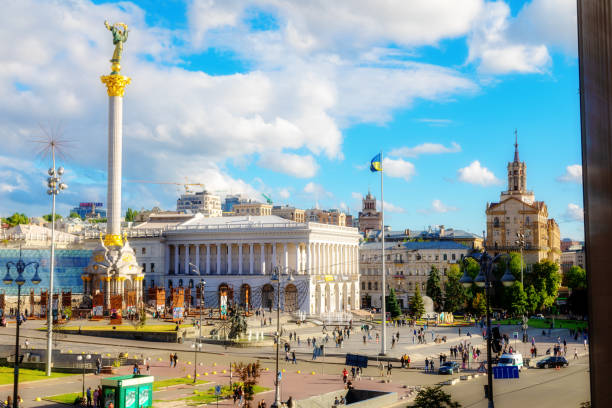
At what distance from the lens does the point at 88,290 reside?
83312 mm

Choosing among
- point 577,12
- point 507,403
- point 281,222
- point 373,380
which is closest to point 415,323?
point 281,222

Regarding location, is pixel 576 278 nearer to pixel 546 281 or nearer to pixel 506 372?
pixel 546 281

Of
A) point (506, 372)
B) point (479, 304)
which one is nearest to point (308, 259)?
point (479, 304)

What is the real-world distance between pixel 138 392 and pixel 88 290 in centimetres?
5443

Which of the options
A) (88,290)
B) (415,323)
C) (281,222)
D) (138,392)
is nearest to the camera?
(138,392)

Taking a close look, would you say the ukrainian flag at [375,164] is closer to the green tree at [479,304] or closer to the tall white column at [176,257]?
the green tree at [479,304]

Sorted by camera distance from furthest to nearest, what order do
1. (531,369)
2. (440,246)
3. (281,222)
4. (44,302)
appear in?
(440,246) → (281,222) → (44,302) → (531,369)

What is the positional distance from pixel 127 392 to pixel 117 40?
58639mm

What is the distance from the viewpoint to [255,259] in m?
111

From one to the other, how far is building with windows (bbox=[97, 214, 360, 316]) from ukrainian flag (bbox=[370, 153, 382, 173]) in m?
45.3

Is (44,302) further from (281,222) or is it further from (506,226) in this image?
(506,226)

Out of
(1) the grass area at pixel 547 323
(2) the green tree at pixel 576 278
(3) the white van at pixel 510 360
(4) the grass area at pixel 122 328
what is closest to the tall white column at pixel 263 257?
(1) the grass area at pixel 547 323

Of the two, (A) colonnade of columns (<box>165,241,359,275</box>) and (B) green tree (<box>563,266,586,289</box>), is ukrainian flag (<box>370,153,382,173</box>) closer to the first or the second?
(A) colonnade of columns (<box>165,241,359,275</box>)

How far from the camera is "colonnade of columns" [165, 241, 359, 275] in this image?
107375mm
